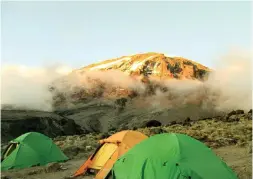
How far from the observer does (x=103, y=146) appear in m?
13.7

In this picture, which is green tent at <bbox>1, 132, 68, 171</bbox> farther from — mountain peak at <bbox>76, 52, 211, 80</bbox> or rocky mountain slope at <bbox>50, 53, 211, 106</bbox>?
mountain peak at <bbox>76, 52, 211, 80</bbox>

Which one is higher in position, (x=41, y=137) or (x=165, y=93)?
(x=41, y=137)

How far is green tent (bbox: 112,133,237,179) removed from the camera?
350 inches

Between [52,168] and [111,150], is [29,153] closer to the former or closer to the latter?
[52,168]

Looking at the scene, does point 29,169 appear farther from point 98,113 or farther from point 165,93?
point 165,93

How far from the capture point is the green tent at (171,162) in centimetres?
889

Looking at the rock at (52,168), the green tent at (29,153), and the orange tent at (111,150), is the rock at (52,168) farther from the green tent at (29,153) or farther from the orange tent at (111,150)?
the orange tent at (111,150)

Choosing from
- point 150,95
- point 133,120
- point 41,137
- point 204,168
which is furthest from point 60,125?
point 204,168

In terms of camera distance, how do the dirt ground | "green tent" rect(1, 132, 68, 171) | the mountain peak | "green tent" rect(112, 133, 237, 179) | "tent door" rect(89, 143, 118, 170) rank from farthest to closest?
the mountain peak, "green tent" rect(1, 132, 68, 171), "tent door" rect(89, 143, 118, 170), the dirt ground, "green tent" rect(112, 133, 237, 179)

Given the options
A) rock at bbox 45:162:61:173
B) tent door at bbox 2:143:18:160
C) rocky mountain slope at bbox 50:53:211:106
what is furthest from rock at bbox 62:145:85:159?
Result: rocky mountain slope at bbox 50:53:211:106

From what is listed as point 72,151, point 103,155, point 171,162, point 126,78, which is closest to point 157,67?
point 126,78

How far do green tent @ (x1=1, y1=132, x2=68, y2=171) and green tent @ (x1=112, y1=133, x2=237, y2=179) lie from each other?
24.8 ft

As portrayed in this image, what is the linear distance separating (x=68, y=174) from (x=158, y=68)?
119 metres

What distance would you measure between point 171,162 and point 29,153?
9489 mm
